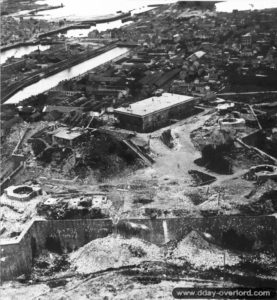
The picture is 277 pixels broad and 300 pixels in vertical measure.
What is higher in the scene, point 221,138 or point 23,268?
point 221,138

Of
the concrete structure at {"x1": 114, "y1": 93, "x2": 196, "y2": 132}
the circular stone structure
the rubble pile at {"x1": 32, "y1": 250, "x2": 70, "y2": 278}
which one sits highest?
the concrete structure at {"x1": 114, "y1": 93, "x2": 196, "y2": 132}

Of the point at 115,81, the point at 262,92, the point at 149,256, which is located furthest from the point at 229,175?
the point at 115,81

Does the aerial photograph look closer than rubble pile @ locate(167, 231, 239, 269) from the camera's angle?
Yes

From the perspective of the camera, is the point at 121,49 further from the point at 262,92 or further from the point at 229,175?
the point at 229,175

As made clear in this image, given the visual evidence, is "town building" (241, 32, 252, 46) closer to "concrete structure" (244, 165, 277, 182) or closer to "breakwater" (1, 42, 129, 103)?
"breakwater" (1, 42, 129, 103)

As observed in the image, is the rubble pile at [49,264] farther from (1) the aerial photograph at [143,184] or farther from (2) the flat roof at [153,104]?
(2) the flat roof at [153,104]

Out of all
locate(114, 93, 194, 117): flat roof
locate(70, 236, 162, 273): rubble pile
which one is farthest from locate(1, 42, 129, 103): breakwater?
locate(70, 236, 162, 273): rubble pile

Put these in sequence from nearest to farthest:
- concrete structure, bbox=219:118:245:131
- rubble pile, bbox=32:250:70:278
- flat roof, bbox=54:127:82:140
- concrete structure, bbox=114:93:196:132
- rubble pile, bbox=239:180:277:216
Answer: rubble pile, bbox=32:250:70:278 → rubble pile, bbox=239:180:277:216 → flat roof, bbox=54:127:82:140 → concrete structure, bbox=219:118:245:131 → concrete structure, bbox=114:93:196:132
